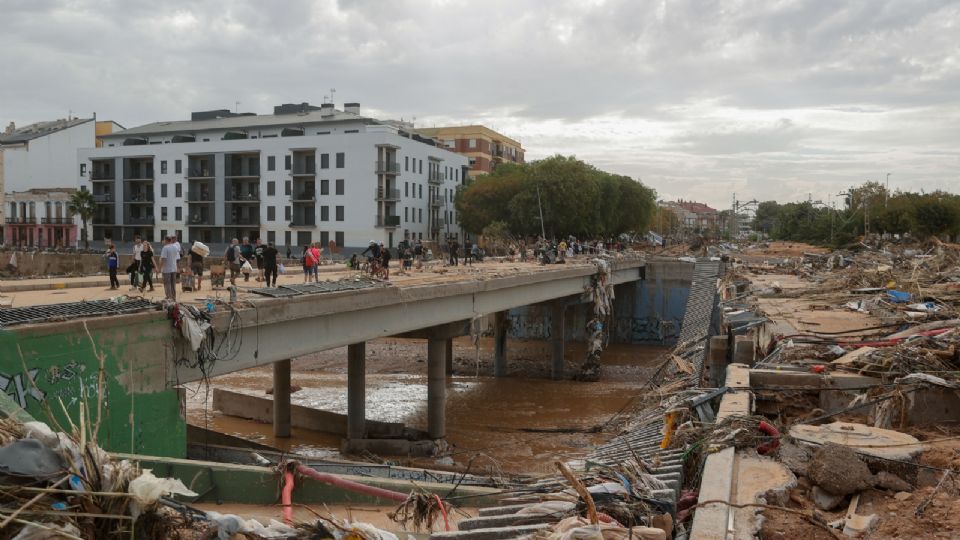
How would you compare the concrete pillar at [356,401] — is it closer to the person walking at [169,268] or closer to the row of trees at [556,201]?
the person walking at [169,268]

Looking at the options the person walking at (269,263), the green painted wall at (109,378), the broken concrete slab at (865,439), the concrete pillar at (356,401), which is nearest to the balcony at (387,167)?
the concrete pillar at (356,401)

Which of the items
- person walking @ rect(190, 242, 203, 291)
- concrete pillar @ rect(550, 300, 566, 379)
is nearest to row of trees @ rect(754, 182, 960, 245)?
concrete pillar @ rect(550, 300, 566, 379)

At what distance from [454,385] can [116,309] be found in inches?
965

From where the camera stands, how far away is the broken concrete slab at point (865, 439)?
819 centimetres

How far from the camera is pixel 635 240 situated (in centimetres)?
9950

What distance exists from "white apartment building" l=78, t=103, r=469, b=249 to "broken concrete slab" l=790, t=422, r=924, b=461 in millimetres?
61866

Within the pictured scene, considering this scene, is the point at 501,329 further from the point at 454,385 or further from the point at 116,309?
the point at 116,309

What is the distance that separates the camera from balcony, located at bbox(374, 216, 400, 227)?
2756 inches

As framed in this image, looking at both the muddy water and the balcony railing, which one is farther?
→ the balcony railing

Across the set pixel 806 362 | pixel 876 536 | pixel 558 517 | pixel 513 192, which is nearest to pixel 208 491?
pixel 558 517

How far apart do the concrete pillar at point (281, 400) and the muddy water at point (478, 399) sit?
Result: 37 cm

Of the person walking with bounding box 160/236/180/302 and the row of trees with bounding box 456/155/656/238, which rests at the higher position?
the row of trees with bounding box 456/155/656/238

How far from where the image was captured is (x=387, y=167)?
69812 mm

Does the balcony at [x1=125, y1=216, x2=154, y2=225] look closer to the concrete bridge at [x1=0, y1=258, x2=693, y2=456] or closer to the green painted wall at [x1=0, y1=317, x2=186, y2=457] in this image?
the concrete bridge at [x1=0, y1=258, x2=693, y2=456]
